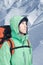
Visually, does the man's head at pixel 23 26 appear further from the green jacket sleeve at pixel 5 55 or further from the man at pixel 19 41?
the green jacket sleeve at pixel 5 55

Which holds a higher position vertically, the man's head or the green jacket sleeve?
the man's head

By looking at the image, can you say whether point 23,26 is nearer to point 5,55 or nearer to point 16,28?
point 16,28

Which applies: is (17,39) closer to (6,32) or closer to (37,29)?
(6,32)

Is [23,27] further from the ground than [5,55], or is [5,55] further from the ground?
[23,27]

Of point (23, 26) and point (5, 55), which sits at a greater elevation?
point (23, 26)

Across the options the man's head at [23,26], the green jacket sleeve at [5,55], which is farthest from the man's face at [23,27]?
the green jacket sleeve at [5,55]

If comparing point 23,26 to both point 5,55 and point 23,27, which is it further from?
point 5,55

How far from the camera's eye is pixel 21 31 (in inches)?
61.4

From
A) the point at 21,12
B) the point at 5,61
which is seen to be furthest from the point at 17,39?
the point at 21,12

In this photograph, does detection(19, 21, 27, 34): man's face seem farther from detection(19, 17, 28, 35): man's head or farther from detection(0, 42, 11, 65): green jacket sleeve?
detection(0, 42, 11, 65): green jacket sleeve

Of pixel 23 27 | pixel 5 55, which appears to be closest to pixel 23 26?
pixel 23 27

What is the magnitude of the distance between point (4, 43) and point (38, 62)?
0.34 metres

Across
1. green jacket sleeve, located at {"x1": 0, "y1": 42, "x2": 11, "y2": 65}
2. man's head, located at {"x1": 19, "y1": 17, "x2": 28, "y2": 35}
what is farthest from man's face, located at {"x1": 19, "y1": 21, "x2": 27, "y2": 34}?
green jacket sleeve, located at {"x1": 0, "y1": 42, "x2": 11, "y2": 65}

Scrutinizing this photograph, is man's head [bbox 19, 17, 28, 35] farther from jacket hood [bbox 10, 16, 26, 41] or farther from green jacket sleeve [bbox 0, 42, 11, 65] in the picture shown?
green jacket sleeve [bbox 0, 42, 11, 65]
